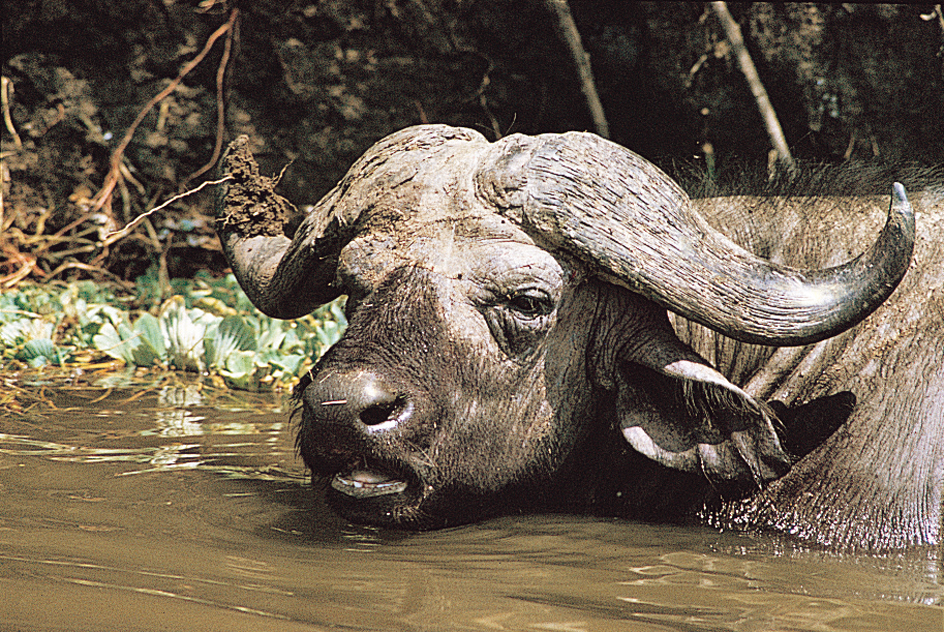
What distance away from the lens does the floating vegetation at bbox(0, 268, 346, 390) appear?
5113 mm

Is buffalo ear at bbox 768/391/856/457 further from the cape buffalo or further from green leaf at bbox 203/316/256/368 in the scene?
green leaf at bbox 203/316/256/368

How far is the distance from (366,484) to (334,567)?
14.3 inches

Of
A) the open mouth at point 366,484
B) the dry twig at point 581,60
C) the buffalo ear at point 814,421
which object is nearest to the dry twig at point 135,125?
the dry twig at point 581,60

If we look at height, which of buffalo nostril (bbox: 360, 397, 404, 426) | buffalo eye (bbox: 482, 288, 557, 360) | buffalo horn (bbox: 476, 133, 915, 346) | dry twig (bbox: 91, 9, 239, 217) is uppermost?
dry twig (bbox: 91, 9, 239, 217)

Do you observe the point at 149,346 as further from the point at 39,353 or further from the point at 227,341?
the point at 39,353

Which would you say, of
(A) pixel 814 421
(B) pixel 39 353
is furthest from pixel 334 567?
(B) pixel 39 353

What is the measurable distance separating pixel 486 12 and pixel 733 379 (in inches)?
193

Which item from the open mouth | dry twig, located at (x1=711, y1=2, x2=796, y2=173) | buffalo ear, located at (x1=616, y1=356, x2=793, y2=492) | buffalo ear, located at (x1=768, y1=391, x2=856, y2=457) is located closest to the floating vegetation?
the open mouth

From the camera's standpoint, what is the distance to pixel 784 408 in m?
3.12

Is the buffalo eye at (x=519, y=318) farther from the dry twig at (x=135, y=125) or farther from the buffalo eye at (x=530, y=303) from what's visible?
the dry twig at (x=135, y=125)

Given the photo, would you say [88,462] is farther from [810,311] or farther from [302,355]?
[810,311]

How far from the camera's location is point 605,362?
10.1 ft

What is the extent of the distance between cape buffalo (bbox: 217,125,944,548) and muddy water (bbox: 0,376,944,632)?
0.17 meters

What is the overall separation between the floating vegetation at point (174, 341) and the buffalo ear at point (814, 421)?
272 cm
